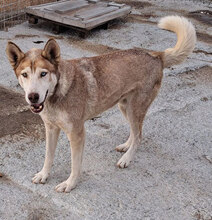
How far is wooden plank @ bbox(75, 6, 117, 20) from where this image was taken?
8.17 m

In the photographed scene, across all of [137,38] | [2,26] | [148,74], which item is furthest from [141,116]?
[2,26]

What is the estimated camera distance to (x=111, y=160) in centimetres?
437

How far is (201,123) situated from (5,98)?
317 cm

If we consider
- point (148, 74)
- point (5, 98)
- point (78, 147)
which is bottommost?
point (5, 98)

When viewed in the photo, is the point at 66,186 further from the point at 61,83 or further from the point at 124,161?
the point at 61,83

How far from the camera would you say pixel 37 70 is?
3041mm

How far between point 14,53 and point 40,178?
1.49 m

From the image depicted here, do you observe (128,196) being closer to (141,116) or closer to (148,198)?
(148,198)

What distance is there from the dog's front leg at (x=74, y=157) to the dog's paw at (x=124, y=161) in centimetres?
67

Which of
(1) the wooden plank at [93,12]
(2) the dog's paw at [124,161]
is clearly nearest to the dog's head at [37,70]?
(2) the dog's paw at [124,161]

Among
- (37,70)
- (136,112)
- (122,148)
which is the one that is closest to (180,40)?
(136,112)

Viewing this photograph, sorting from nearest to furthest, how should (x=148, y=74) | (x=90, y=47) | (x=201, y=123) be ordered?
1. (x=148, y=74)
2. (x=201, y=123)
3. (x=90, y=47)

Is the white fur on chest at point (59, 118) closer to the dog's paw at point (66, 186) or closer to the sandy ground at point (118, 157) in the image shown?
the dog's paw at point (66, 186)

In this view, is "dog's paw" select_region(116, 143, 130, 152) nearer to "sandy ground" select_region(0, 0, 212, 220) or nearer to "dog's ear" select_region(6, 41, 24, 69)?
"sandy ground" select_region(0, 0, 212, 220)
